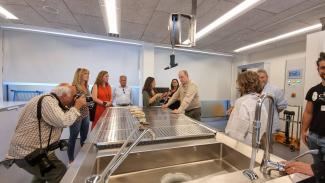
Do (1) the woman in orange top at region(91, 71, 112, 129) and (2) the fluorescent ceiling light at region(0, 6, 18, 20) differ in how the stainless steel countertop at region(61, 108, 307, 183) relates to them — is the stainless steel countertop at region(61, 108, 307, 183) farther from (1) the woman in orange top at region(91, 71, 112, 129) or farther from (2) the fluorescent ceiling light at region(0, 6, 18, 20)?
(2) the fluorescent ceiling light at region(0, 6, 18, 20)

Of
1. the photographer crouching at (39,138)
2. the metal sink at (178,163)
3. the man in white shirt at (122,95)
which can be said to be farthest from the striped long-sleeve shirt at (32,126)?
the man in white shirt at (122,95)

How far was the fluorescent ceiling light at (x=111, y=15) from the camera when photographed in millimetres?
2156

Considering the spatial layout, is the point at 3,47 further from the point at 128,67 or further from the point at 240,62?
the point at 240,62

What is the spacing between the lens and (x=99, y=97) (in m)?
2.58

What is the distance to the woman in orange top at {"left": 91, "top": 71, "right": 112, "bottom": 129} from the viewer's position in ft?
8.17

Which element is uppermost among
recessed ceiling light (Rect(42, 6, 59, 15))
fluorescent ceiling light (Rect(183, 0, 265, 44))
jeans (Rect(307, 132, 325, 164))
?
recessed ceiling light (Rect(42, 6, 59, 15))

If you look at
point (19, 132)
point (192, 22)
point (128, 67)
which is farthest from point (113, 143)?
point (128, 67)

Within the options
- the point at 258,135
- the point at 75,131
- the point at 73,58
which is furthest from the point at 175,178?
the point at 73,58

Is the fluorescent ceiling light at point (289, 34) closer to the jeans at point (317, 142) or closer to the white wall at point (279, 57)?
the white wall at point (279, 57)

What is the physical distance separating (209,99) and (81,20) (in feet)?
13.4

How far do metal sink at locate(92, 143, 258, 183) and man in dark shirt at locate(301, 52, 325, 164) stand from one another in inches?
43.6

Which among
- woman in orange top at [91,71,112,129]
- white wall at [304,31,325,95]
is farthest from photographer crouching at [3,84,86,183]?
white wall at [304,31,325,95]

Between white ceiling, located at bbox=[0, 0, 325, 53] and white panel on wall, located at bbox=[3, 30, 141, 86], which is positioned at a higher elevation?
white ceiling, located at bbox=[0, 0, 325, 53]

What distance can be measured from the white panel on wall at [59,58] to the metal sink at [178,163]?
3.34 m
